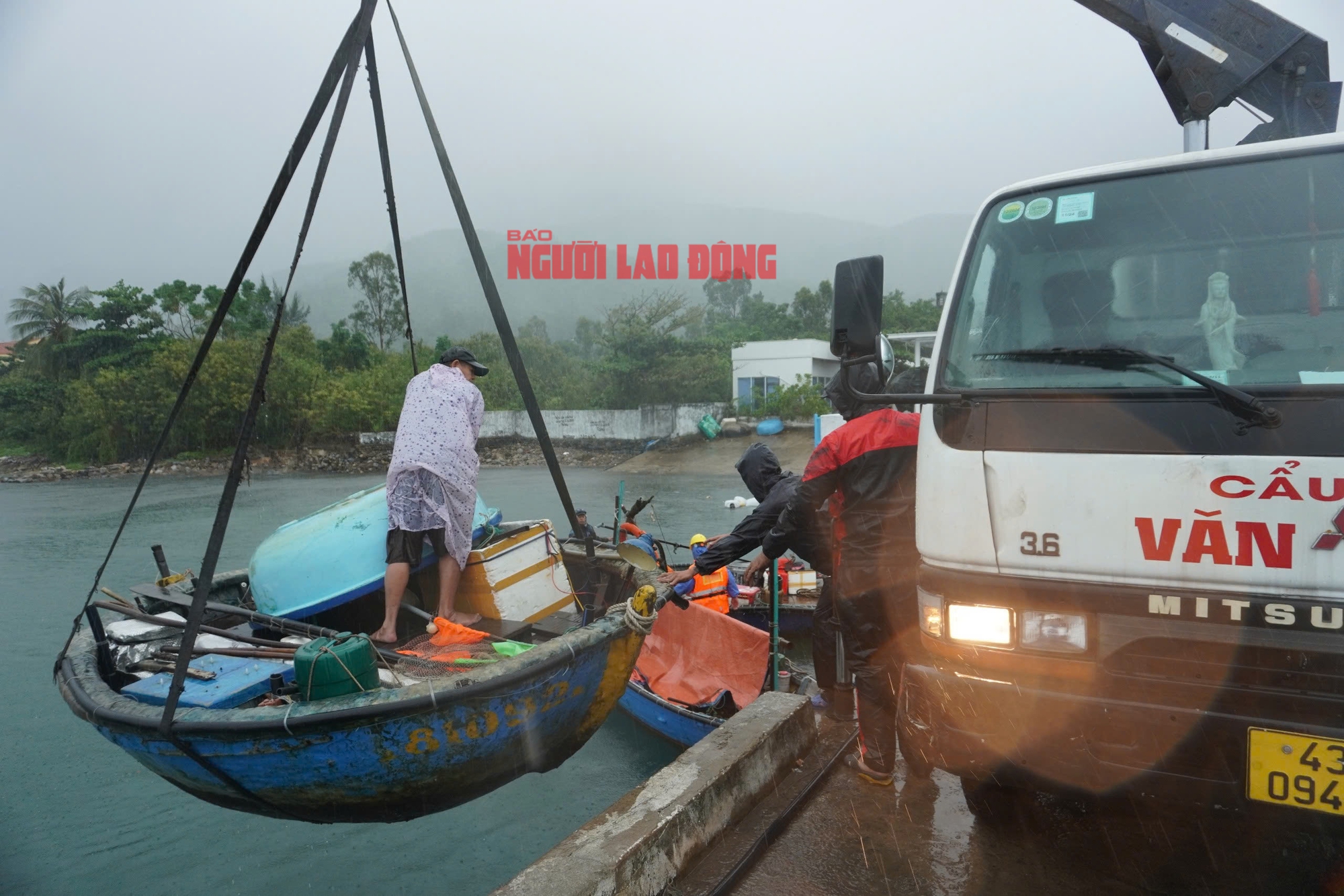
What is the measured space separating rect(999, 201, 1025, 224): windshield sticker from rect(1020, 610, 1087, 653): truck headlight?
4.16ft

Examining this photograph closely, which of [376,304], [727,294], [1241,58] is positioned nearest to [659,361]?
[1241,58]

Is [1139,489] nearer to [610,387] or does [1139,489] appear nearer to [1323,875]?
[1323,875]

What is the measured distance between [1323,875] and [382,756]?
319 cm

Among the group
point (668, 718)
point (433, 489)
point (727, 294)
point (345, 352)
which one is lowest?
point (668, 718)

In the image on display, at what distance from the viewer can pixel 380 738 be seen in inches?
119

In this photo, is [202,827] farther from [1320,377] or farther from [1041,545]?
[1320,377]

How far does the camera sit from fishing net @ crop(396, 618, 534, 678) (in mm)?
3662

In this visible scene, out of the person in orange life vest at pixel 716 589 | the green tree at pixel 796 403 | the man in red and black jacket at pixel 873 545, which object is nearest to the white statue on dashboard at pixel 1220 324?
the man in red and black jacket at pixel 873 545

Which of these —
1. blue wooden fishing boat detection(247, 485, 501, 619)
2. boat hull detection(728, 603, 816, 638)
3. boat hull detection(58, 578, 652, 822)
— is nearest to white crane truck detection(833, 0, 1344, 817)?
boat hull detection(58, 578, 652, 822)

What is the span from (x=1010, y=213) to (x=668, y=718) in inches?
158

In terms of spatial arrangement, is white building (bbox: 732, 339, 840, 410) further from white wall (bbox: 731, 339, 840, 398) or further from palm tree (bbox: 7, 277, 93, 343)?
palm tree (bbox: 7, 277, 93, 343)

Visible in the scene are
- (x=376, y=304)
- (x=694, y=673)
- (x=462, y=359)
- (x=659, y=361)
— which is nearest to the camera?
(x=462, y=359)

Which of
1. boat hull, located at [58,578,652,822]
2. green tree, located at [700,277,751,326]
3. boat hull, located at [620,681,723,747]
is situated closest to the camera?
boat hull, located at [58,578,652,822]

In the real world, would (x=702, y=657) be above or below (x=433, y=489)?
below
